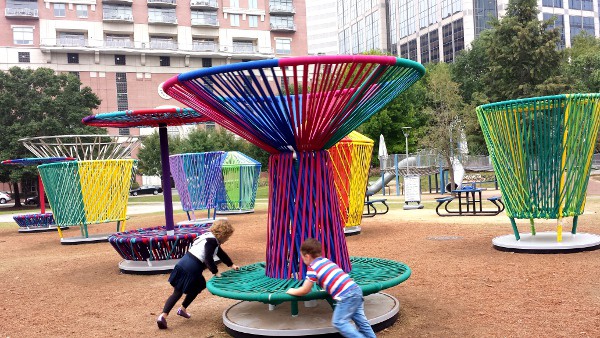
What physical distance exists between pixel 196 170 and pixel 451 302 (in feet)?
43.2

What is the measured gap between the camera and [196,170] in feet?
59.1

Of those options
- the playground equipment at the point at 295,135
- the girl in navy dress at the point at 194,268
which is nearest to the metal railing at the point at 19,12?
the playground equipment at the point at 295,135

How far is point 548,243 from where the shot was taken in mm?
8711

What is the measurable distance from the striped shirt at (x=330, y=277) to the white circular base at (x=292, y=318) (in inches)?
24.6

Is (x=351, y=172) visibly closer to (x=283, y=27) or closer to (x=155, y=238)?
(x=155, y=238)

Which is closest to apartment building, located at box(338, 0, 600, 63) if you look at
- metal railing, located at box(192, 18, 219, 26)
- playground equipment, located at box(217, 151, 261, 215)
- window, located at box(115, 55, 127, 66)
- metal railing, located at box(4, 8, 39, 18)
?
metal railing, located at box(192, 18, 219, 26)

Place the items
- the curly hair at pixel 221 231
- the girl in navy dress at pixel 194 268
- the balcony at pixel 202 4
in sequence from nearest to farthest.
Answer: the girl in navy dress at pixel 194 268
the curly hair at pixel 221 231
the balcony at pixel 202 4

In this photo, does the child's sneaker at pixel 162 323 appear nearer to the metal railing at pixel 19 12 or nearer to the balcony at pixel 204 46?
the metal railing at pixel 19 12

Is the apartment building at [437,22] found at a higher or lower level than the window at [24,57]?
higher

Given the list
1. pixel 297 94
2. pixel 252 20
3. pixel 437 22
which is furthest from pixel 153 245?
pixel 437 22

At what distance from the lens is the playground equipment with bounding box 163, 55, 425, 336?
4.84 m

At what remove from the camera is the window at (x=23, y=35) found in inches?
2087

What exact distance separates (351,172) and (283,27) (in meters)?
53.8

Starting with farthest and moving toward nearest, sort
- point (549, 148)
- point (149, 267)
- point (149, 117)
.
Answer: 1. point (149, 117)
2. point (149, 267)
3. point (549, 148)
